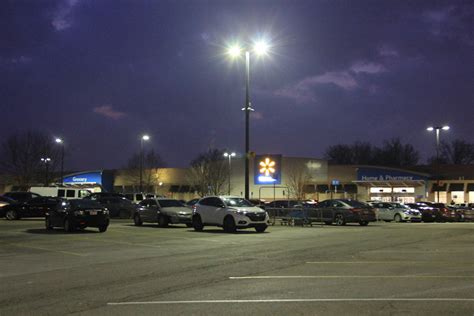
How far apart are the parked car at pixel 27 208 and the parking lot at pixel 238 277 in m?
16.5

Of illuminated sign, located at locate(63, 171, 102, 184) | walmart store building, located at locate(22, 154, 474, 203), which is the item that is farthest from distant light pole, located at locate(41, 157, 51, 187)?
walmart store building, located at locate(22, 154, 474, 203)

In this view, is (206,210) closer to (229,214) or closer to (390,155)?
(229,214)

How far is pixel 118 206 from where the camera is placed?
3641 cm

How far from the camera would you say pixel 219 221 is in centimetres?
2516

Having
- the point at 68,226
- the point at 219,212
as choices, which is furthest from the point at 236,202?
the point at 68,226

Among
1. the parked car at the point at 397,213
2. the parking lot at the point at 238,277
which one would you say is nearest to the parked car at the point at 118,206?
the parking lot at the point at 238,277

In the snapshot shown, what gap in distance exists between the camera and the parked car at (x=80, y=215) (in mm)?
24141

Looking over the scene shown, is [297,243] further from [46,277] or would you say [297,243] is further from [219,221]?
[46,277]

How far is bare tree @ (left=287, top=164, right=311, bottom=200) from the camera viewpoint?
223 feet

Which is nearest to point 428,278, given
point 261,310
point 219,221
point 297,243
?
point 261,310

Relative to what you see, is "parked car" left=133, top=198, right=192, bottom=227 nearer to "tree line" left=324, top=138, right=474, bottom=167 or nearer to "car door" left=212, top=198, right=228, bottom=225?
"car door" left=212, top=198, right=228, bottom=225

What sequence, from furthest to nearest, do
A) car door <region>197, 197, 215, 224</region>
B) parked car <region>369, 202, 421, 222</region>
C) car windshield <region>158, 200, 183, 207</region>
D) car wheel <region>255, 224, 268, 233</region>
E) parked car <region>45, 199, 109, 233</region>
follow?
1. parked car <region>369, 202, 421, 222</region>
2. car windshield <region>158, 200, 183, 207</region>
3. car door <region>197, 197, 215, 224</region>
4. car wheel <region>255, 224, 268, 233</region>
5. parked car <region>45, 199, 109, 233</region>

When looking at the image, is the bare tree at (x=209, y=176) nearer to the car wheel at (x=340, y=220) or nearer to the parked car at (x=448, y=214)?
the parked car at (x=448, y=214)

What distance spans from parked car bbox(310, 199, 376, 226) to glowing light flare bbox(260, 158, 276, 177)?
5758 mm
